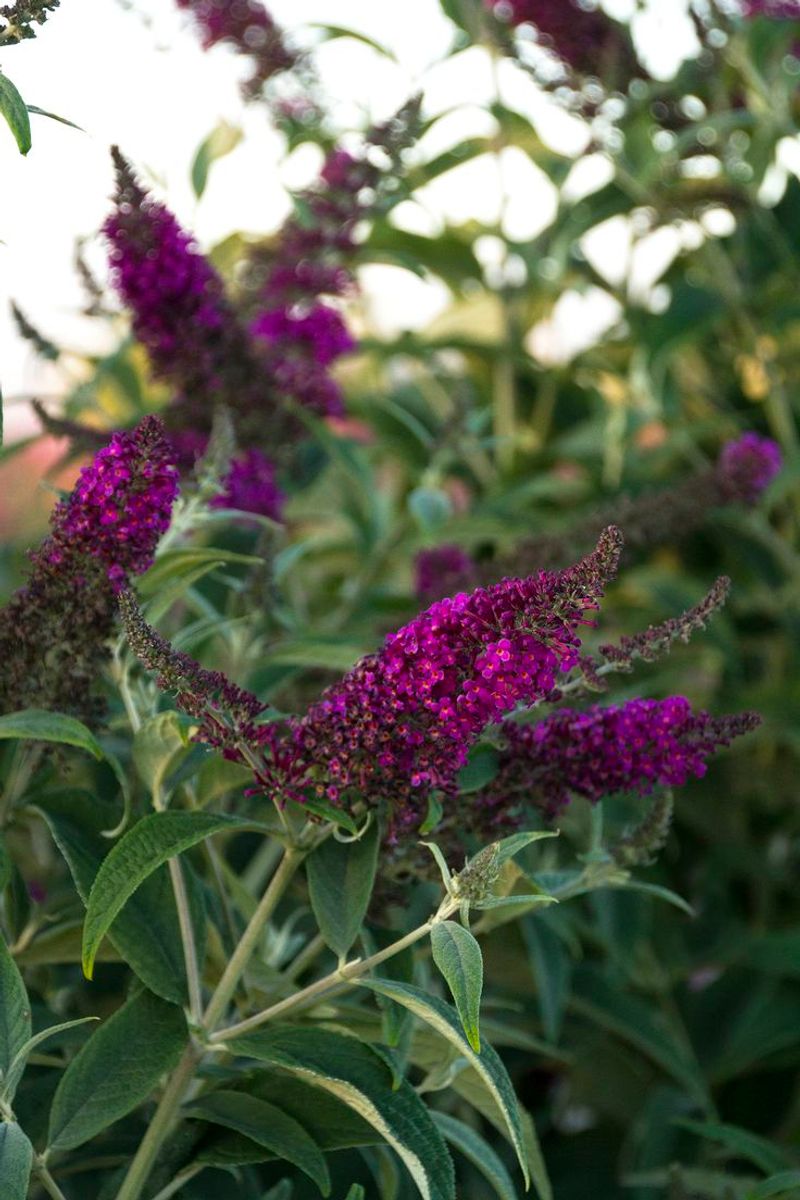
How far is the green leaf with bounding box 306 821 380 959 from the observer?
76 cm

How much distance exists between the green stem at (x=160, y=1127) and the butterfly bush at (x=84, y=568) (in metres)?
0.20

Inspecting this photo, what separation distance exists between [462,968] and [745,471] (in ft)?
2.66

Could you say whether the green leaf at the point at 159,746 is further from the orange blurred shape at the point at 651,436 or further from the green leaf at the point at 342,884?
the orange blurred shape at the point at 651,436

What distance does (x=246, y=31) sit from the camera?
1541mm

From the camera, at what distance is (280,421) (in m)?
1.22

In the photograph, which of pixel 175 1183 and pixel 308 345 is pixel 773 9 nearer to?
pixel 308 345

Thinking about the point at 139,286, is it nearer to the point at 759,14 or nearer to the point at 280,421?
the point at 280,421

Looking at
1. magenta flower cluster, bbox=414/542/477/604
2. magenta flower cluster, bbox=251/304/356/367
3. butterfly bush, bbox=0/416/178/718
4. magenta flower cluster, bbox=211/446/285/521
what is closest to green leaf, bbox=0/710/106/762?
butterfly bush, bbox=0/416/178/718

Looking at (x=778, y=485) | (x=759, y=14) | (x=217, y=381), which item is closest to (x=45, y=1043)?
(x=217, y=381)

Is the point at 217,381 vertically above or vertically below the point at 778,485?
above

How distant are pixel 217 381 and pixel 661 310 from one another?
2.86 ft

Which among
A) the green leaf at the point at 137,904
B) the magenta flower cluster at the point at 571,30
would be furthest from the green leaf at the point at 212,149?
the green leaf at the point at 137,904

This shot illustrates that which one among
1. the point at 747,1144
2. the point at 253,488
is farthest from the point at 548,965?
the point at 253,488

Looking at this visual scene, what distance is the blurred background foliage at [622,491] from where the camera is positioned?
1439 mm
